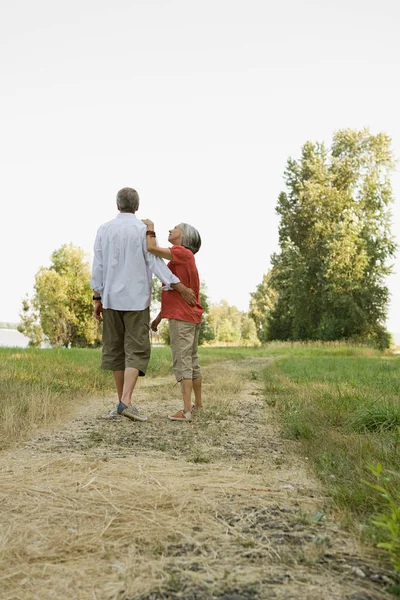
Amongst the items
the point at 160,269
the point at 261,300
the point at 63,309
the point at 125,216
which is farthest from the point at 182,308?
the point at 261,300

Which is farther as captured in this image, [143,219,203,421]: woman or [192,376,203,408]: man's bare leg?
[192,376,203,408]: man's bare leg

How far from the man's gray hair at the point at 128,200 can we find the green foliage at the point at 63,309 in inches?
2052

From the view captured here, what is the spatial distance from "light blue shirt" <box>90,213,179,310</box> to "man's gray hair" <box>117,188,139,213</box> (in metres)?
0.14

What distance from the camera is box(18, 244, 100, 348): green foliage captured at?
57.6 meters

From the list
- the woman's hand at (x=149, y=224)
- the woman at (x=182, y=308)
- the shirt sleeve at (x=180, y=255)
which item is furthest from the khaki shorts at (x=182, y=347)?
the woman's hand at (x=149, y=224)

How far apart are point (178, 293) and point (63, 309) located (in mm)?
53225

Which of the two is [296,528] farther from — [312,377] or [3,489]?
[312,377]

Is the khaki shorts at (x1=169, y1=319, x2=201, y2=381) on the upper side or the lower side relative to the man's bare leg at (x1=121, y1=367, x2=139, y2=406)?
upper

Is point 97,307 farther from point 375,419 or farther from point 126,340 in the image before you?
point 375,419

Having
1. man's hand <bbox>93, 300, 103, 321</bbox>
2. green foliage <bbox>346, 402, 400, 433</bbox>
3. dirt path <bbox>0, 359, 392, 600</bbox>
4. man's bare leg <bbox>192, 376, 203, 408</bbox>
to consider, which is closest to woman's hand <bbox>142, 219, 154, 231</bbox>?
man's hand <bbox>93, 300, 103, 321</bbox>

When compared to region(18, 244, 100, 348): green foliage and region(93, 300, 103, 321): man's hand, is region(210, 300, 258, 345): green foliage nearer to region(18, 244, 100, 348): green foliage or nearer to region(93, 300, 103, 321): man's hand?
region(18, 244, 100, 348): green foliage

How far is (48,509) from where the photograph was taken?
2.90 meters

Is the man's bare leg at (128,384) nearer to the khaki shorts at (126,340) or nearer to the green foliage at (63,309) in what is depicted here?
the khaki shorts at (126,340)

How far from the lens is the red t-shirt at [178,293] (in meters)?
6.18
